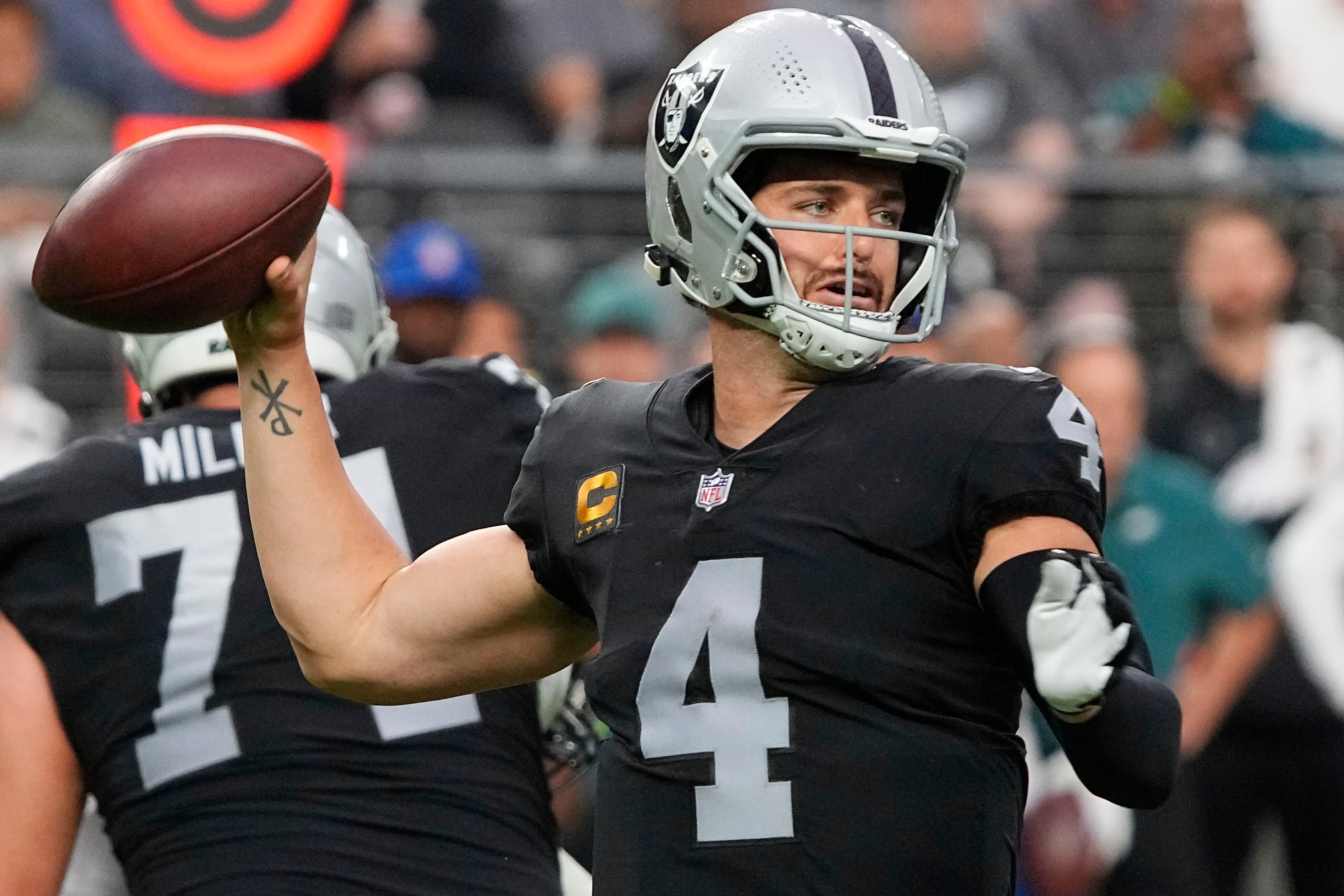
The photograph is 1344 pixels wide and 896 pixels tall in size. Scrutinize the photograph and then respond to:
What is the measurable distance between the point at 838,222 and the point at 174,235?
0.85 metres

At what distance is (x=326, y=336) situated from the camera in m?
3.47

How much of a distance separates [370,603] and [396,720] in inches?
17.2

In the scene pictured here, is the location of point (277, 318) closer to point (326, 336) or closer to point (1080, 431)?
point (326, 336)

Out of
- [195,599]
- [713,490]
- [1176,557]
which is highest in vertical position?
[713,490]

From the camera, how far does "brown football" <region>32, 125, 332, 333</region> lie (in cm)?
254

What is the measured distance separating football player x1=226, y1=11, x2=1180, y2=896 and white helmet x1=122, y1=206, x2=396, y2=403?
0.77m

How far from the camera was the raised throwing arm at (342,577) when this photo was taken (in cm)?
266

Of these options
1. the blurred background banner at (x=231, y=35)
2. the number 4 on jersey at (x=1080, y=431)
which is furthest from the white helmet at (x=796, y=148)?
the blurred background banner at (x=231, y=35)

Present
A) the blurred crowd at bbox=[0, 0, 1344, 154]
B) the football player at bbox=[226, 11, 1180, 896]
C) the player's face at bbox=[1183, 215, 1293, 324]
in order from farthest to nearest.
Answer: the blurred crowd at bbox=[0, 0, 1344, 154], the player's face at bbox=[1183, 215, 1293, 324], the football player at bbox=[226, 11, 1180, 896]

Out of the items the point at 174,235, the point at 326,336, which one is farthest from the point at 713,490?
the point at 326,336

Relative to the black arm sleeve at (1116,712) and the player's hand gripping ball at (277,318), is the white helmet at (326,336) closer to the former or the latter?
the player's hand gripping ball at (277,318)

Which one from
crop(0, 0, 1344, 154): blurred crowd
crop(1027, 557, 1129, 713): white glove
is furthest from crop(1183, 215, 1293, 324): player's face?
crop(1027, 557, 1129, 713): white glove

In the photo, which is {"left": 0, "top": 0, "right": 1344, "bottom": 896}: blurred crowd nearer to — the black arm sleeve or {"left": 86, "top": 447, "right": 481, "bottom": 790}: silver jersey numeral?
{"left": 86, "top": 447, "right": 481, "bottom": 790}: silver jersey numeral

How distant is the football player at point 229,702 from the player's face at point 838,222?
2.79ft
